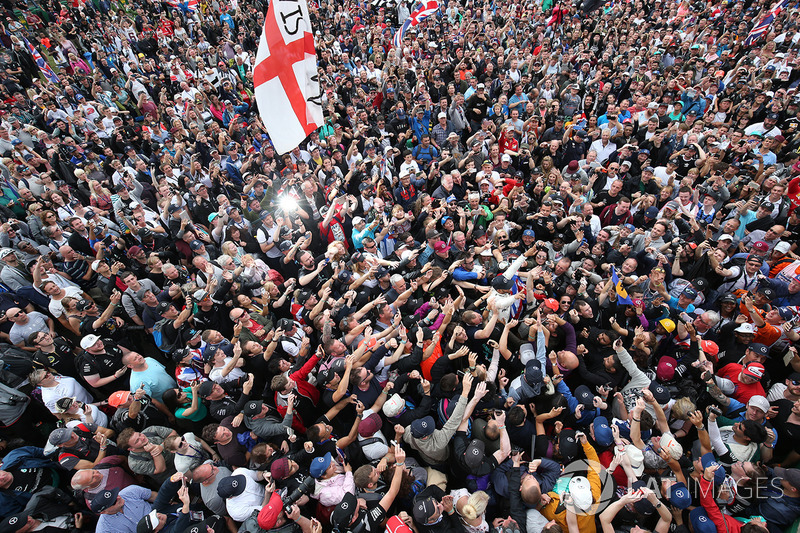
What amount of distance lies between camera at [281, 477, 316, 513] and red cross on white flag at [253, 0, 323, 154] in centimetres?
349

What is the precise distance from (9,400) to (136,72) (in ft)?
39.3

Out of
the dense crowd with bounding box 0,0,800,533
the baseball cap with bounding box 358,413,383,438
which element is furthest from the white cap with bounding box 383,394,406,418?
the baseball cap with bounding box 358,413,383,438

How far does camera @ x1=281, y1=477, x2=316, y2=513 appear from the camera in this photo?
327cm

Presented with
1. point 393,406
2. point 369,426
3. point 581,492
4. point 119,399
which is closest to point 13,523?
point 119,399

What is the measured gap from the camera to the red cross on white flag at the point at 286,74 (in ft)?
14.6

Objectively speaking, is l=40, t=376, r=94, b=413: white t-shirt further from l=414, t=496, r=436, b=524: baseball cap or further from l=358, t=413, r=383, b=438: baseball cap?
l=414, t=496, r=436, b=524: baseball cap

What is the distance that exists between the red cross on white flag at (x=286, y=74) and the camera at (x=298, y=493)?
349 centimetres

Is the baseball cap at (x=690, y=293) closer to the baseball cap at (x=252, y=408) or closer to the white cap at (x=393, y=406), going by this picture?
the white cap at (x=393, y=406)

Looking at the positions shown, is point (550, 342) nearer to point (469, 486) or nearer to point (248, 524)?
point (469, 486)

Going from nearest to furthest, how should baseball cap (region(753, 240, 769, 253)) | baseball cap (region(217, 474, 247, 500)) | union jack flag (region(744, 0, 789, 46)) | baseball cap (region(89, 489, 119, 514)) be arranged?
baseball cap (region(89, 489, 119, 514)) < baseball cap (region(217, 474, 247, 500)) < baseball cap (region(753, 240, 769, 253)) < union jack flag (region(744, 0, 789, 46))

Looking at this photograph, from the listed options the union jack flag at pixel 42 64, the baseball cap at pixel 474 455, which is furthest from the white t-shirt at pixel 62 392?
the union jack flag at pixel 42 64

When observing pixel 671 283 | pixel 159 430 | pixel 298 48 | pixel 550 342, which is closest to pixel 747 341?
pixel 671 283

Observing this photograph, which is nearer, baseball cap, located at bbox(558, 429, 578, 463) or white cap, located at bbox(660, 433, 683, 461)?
white cap, located at bbox(660, 433, 683, 461)

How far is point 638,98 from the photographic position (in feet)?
31.8
